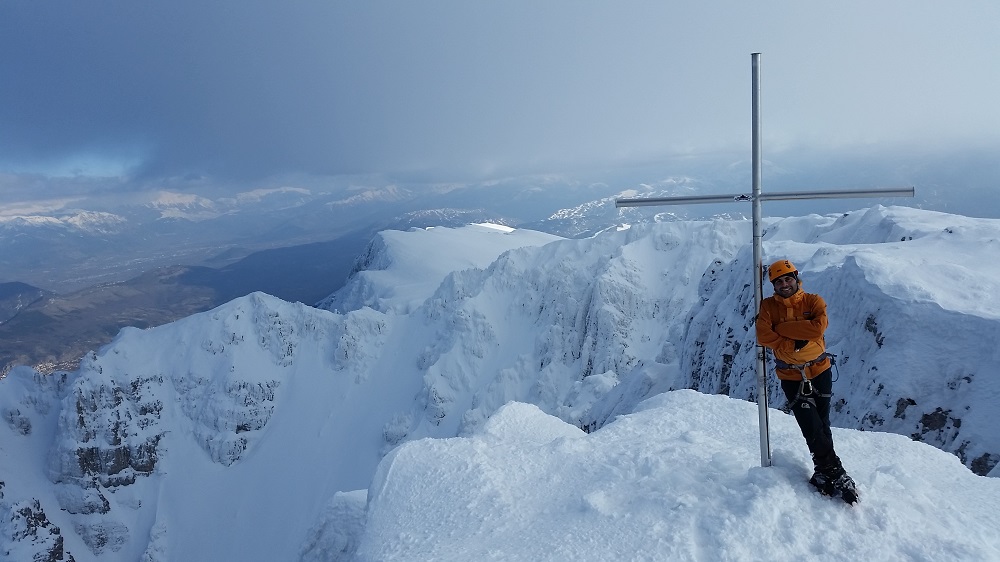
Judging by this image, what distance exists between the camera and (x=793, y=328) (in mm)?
6754

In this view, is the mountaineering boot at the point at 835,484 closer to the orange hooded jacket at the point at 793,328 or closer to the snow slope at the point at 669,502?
the snow slope at the point at 669,502

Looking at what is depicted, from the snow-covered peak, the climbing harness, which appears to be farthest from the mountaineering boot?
the snow-covered peak

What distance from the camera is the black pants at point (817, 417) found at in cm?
696

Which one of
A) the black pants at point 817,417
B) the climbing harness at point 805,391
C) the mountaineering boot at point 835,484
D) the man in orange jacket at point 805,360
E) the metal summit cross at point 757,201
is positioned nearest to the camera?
the mountaineering boot at point 835,484

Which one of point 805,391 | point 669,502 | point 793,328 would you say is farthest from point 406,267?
point 793,328

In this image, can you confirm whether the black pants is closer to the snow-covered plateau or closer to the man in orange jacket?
the man in orange jacket

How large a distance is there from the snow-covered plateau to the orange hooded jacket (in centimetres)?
178

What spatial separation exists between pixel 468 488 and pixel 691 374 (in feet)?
115

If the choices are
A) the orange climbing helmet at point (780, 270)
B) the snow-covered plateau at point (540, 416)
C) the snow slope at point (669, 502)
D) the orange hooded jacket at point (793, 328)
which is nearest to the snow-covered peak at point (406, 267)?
the snow-covered plateau at point (540, 416)

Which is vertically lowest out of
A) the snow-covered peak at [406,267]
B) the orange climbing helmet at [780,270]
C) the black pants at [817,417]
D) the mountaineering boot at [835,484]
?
the snow-covered peak at [406,267]

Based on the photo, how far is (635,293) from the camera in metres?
96.8

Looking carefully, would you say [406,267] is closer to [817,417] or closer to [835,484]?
[817,417]

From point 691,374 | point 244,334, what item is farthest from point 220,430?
point 691,374

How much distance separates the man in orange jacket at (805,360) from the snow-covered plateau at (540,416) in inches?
18.5
